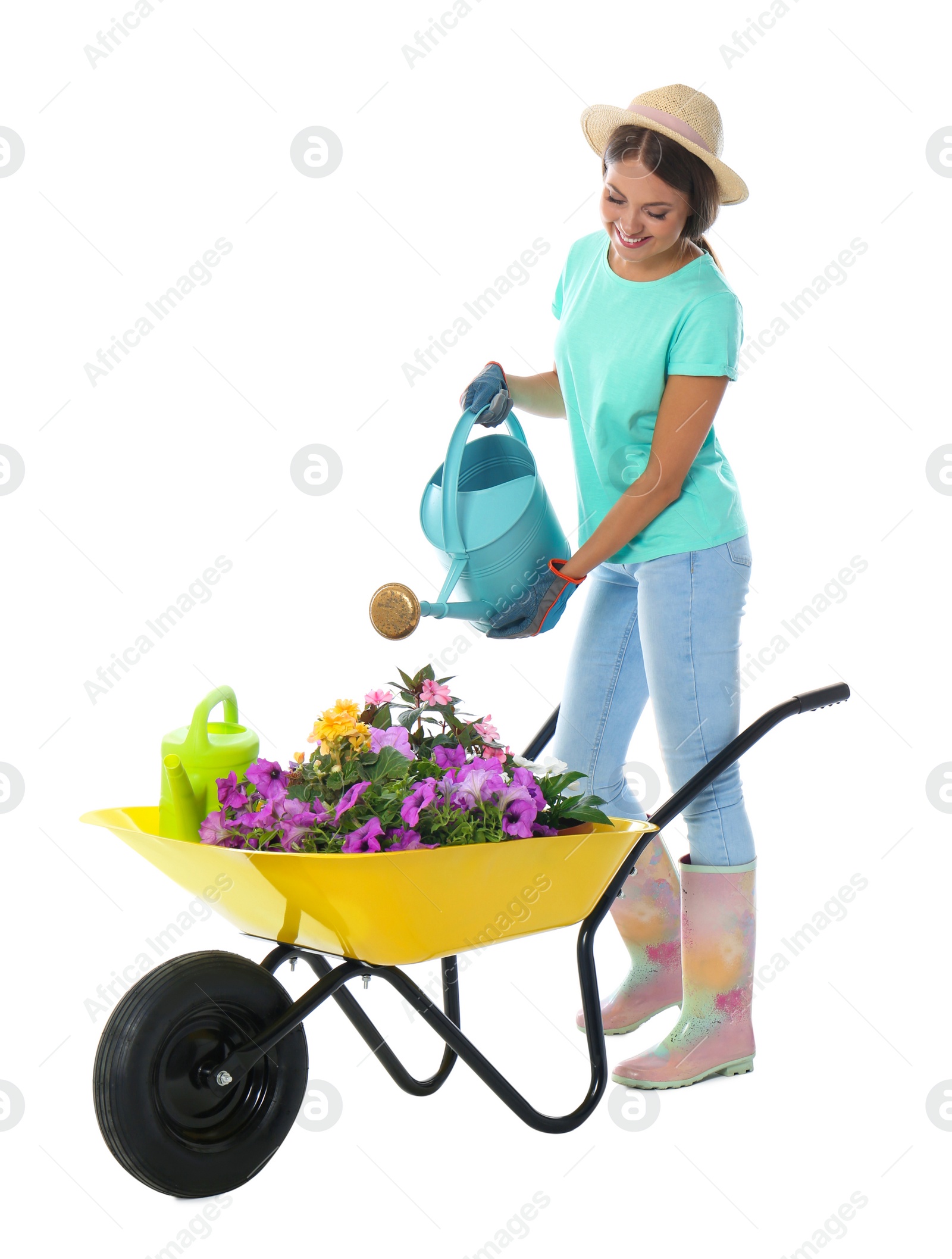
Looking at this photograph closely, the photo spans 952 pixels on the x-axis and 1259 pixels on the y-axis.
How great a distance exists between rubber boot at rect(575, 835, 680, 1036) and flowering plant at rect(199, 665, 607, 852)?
764mm

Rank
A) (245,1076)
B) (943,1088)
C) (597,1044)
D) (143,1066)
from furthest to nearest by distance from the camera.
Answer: (943,1088) < (597,1044) < (245,1076) < (143,1066)

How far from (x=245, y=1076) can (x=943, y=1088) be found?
1.37m

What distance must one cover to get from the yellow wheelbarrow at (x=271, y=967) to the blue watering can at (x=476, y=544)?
501 millimetres

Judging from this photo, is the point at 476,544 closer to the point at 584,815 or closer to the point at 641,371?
the point at 641,371

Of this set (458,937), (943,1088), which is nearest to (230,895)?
(458,937)

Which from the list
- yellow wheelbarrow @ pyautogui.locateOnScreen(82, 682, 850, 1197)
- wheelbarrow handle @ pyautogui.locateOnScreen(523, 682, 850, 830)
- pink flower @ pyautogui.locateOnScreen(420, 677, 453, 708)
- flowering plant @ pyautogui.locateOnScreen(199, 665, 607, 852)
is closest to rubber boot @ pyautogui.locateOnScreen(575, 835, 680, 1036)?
wheelbarrow handle @ pyautogui.locateOnScreen(523, 682, 850, 830)

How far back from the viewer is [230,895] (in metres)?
2.09

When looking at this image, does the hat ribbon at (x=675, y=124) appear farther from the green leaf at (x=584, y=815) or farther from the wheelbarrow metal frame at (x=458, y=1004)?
the green leaf at (x=584, y=815)

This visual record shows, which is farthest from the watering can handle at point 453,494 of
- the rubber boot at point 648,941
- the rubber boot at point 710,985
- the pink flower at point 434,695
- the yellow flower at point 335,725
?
the rubber boot at point 648,941

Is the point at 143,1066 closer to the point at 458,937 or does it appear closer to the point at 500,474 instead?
the point at 458,937

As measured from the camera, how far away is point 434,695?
223 centimetres

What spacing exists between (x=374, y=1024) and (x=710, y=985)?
70 centimetres

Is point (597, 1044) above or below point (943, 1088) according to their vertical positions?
above

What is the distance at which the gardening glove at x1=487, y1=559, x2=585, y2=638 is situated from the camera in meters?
2.48
